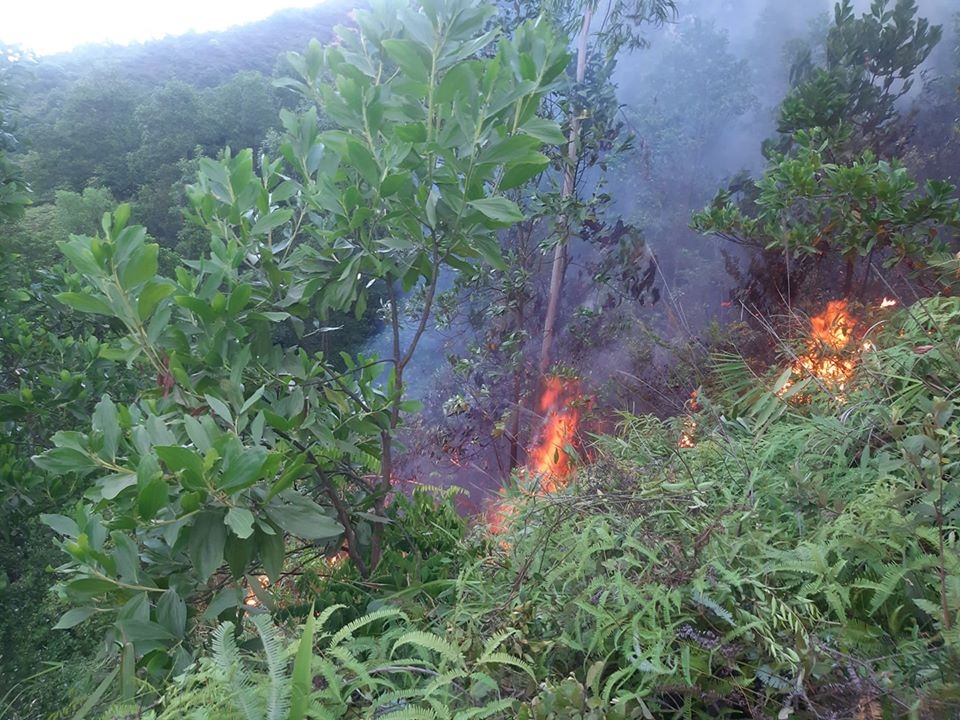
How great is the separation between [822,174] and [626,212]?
2301 mm

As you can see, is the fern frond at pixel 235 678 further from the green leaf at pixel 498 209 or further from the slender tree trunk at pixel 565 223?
the slender tree trunk at pixel 565 223

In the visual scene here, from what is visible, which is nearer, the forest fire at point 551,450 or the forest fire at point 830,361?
the forest fire at point 551,450

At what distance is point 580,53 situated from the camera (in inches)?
208

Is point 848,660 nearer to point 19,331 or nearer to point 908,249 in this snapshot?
point 908,249

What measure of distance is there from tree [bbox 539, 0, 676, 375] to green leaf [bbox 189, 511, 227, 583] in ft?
13.1

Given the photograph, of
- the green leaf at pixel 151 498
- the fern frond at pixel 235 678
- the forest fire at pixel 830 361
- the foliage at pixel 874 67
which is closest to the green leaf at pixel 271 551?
the green leaf at pixel 151 498

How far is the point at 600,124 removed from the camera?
499 centimetres

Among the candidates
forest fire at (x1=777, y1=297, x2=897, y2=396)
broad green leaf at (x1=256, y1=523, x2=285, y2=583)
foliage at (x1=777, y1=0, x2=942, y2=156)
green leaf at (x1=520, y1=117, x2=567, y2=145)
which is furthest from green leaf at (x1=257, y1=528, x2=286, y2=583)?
foliage at (x1=777, y1=0, x2=942, y2=156)

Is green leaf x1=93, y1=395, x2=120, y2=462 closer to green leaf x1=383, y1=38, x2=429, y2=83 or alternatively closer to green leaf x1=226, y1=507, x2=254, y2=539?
green leaf x1=226, y1=507, x2=254, y2=539

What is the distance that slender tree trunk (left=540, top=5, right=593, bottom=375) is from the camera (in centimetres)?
498

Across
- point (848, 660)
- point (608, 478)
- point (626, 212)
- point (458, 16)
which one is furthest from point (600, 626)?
point (626, 212)

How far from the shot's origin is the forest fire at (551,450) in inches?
60.0

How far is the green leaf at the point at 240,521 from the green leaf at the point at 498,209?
27.5 inches

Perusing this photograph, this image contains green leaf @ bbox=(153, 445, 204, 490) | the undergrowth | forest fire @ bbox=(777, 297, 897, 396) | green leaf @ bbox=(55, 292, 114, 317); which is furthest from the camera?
forest fire @ bbox=(777, 297, 897, 396)
